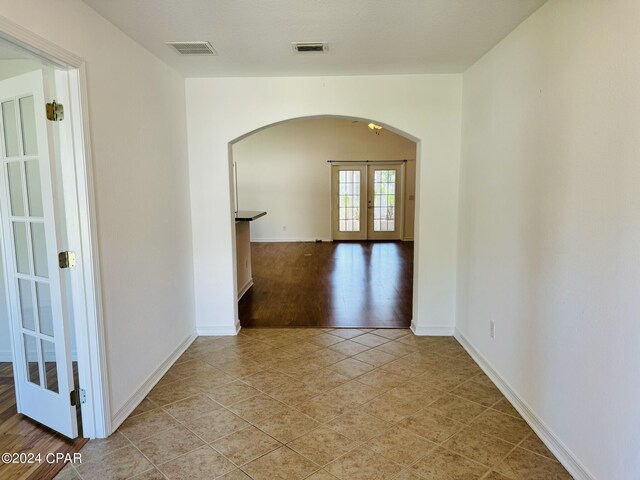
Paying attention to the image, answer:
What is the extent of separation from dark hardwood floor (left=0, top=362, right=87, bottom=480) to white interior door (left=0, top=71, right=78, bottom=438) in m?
0.05

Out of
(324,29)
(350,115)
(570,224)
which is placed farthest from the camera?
(350,115)

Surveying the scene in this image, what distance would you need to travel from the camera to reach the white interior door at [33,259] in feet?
7.39

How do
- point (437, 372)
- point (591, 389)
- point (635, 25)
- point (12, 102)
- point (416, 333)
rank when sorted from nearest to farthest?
point (635, 25) → point (591, 389) → point (12, 102) → point (437, 372) → point (416, 333)

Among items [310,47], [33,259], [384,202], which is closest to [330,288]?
[310,47]

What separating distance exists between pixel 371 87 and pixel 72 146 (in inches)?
105

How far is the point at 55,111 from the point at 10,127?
382mm

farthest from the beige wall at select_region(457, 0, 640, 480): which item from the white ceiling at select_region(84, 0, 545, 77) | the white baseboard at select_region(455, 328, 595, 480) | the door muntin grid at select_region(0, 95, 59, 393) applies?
the door muntin grid at select_region(0, 95, 59, 393)

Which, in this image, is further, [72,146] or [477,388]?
[477,388]

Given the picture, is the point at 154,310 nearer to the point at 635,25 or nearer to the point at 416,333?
the point at 416,333

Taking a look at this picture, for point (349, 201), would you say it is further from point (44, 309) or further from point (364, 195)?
point (44, 309)

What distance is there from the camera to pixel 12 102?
233cm

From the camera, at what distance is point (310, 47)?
310 cm

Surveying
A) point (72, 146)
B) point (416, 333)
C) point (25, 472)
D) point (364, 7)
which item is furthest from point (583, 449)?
point (72, 146)

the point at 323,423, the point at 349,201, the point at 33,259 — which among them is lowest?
the point at 323,423
